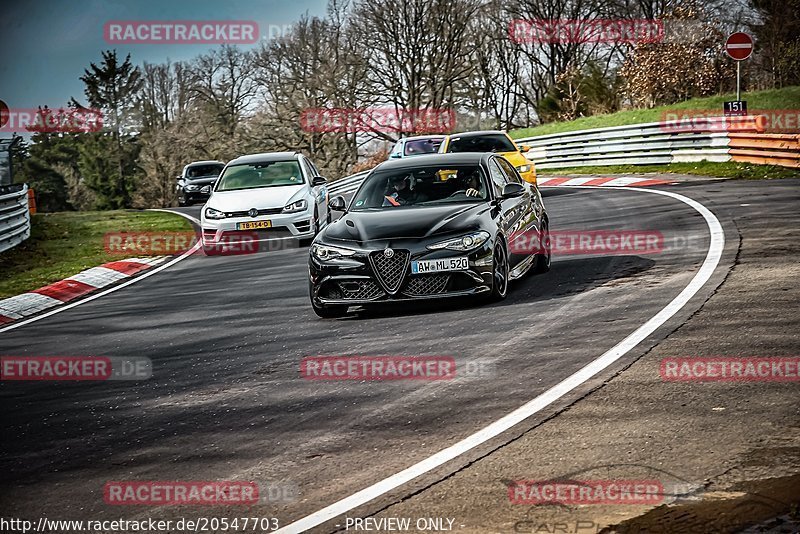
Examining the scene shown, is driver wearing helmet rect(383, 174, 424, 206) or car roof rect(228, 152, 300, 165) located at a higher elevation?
car roof rect(228, 152, 300, 165)

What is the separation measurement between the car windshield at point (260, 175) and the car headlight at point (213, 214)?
3.22ft

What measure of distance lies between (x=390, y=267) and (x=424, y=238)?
0.43 m

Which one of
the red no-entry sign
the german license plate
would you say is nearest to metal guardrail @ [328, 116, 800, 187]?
the red no-entry sign

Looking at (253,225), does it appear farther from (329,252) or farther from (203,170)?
(203,170)

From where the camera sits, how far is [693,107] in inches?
1471

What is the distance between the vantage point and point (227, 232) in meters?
19.4

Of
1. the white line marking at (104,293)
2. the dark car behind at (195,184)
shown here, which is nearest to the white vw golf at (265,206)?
the white line marking at (104,293)

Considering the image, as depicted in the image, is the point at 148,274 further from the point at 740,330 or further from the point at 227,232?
the point at 740,330

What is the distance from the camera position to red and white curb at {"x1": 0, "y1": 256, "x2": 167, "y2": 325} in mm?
14898

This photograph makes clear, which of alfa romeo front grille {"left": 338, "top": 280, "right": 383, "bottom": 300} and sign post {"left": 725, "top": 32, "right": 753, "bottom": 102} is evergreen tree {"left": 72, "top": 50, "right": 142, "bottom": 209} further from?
alfa romeo front grille {"left": 338, "top": 280, "right": 383, "bottom": 300}

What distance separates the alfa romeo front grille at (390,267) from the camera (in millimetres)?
10383

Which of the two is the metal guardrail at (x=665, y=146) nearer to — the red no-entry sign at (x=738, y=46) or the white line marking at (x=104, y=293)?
the red no-entry sign at (x=738, y=46)

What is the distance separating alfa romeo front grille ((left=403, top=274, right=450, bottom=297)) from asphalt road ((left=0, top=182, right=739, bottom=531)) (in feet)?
0.81

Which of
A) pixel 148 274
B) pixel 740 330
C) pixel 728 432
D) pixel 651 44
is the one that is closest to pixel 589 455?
pixel 728 432
